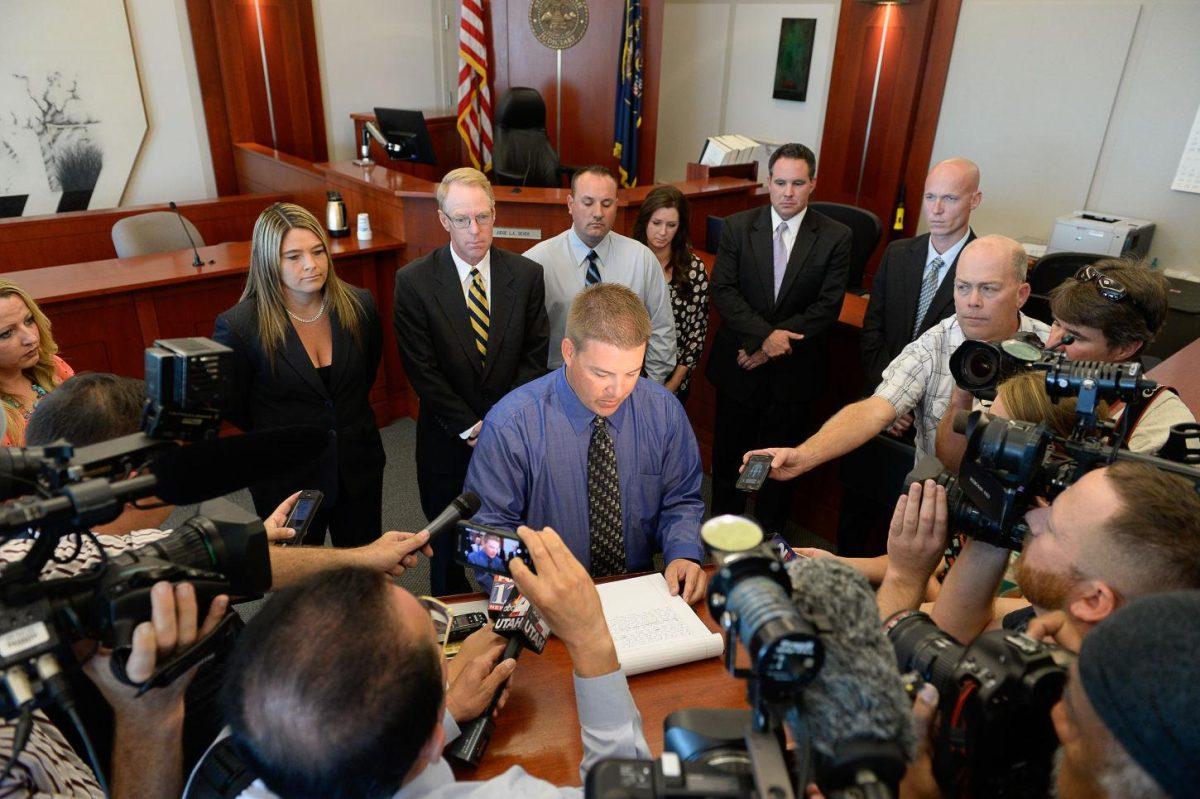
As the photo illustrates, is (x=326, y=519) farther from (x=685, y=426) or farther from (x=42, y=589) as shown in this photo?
(x=42, y=589)

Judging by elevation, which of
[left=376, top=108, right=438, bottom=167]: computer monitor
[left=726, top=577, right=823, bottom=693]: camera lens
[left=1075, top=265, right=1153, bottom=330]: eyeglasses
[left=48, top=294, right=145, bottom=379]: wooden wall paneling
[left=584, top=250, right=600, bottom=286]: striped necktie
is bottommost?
[left=48, top=294, right=145, bottom=379]: wooden wall paneling

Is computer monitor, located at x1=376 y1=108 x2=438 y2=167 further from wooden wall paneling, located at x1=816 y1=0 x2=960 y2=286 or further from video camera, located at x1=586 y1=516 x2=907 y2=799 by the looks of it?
video camera, located at x1=586 y1=516 x2=907 y2=799

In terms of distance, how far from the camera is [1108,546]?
1.22 meters

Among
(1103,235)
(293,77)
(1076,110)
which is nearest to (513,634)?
(1103,235)

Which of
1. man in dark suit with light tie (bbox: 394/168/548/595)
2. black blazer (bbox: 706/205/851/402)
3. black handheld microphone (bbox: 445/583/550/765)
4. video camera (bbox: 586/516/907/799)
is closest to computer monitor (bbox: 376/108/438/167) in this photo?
man in dark suit with light tie (bbox: 394/168/548/595)

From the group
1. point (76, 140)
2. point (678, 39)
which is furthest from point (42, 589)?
point (678, 39)

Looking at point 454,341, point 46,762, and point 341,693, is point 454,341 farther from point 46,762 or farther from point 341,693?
point 341,693

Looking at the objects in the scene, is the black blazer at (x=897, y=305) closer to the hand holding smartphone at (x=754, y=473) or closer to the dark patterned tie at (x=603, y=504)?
the hand holding smartphone at (x=754, y=473)

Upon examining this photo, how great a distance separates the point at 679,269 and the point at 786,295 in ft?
1.81

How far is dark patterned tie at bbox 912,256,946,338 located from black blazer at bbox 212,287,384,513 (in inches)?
90.0

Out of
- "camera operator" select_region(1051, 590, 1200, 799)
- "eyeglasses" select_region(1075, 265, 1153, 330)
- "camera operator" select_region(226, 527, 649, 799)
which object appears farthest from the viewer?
"eyeglasses" select_region(1075, 265, 1153, 330)

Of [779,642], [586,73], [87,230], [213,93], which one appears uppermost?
[586,73]

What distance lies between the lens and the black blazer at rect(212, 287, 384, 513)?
8.43 feet

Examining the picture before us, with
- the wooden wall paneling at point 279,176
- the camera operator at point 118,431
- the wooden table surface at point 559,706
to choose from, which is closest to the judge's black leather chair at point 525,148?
the wooden wall paneling at point 279,176
